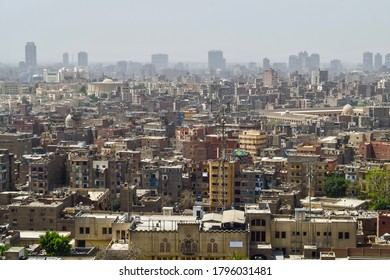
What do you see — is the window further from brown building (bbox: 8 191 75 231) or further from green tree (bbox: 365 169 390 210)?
green tree (bbox: 365 169 390 210)

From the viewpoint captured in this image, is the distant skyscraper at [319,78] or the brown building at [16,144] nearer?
the brown building at [16,144]

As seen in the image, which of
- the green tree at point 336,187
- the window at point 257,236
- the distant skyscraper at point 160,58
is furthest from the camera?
the distant skyscraper at point 160,58

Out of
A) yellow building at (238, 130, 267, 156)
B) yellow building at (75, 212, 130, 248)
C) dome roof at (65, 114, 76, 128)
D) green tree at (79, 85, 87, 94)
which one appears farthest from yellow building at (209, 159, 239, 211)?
green tree at (79, 85, 87, 94)

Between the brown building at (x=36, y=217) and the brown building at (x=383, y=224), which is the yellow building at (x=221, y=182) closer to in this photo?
the brown building at (x=36, y=217)

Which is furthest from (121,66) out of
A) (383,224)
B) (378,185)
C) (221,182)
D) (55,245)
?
(55,245)

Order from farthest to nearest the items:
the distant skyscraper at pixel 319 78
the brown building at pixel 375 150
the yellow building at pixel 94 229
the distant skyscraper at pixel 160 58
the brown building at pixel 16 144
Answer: the distant skyscraper at pixel 319 78
the brown building at pixel 375 150
the brown building at pixel 16 144
the distant skyscraper at pixel 160 58
the yellow building at pixel 94 229

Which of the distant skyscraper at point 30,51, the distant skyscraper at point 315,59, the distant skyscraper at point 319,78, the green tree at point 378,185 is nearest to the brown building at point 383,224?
the green tree at point 378,185

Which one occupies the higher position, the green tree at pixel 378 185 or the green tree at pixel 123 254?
the green tree at pixel 123 254

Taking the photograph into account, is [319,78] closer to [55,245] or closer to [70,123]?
[70,123]
